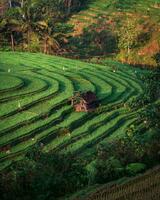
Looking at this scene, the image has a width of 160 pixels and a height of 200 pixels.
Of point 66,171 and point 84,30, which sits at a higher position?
point 84,30

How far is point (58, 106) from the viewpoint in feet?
73.8

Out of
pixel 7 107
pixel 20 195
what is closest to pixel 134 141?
pixel 20 195

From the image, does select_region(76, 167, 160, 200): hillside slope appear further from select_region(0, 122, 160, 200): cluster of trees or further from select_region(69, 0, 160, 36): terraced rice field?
select_region(69, 0, 160, 36): terraced rice field

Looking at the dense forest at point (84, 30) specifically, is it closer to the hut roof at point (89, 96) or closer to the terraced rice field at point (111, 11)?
the terraced rice field at point (111, 11)

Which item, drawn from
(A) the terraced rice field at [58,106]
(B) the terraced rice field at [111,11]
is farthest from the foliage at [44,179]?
(B) the terraced rice field at [111,11]

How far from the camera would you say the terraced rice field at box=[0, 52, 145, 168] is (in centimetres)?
1867

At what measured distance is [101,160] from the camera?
45.0ft

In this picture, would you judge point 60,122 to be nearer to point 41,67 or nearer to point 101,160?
point 101,160

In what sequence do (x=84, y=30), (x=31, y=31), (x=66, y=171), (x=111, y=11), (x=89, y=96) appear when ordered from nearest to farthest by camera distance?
(x=66, y=171), (x=89, y=96), (x=31, y=31), (x=84, y=30), (x=111, y=11)

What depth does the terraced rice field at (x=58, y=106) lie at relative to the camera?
18.7 meters

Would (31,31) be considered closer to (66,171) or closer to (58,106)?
(58,106)

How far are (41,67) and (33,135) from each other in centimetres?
1206

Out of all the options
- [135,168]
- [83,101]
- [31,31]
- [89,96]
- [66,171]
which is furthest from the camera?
[31,31]

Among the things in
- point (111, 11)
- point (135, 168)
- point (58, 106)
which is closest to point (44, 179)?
point (135, 168)
